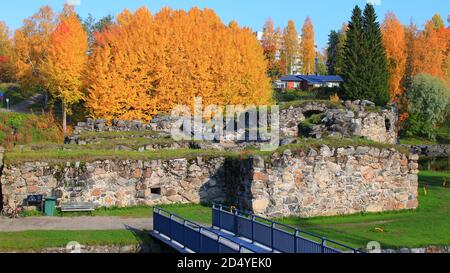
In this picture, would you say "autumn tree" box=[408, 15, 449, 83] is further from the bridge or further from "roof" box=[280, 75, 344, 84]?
the bridge

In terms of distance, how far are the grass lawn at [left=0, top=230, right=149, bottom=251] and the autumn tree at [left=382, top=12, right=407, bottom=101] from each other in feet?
187

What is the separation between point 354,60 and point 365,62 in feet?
3.81

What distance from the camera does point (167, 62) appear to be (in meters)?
53.6

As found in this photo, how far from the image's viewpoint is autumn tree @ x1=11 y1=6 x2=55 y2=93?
63.0 meters

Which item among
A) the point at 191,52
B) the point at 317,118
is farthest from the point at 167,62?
the point at 317,118

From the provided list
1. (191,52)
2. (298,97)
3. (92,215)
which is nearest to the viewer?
(92,215)

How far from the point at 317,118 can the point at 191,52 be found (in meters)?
17.6

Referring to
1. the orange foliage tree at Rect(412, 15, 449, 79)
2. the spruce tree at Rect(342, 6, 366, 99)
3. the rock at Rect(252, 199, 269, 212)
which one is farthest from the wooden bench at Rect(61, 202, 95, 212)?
the orange foliage tree at Rect(412, 15, 449, 79)

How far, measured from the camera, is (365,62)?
6844 centimetres

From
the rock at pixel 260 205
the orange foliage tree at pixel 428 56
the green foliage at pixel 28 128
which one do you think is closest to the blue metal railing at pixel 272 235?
the rock at pixel 260 205

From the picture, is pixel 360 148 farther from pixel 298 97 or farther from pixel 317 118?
pixel 298 97

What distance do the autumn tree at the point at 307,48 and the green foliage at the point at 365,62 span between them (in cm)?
4412

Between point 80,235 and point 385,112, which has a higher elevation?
point 385,112

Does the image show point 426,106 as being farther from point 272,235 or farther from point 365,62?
point 272,235
